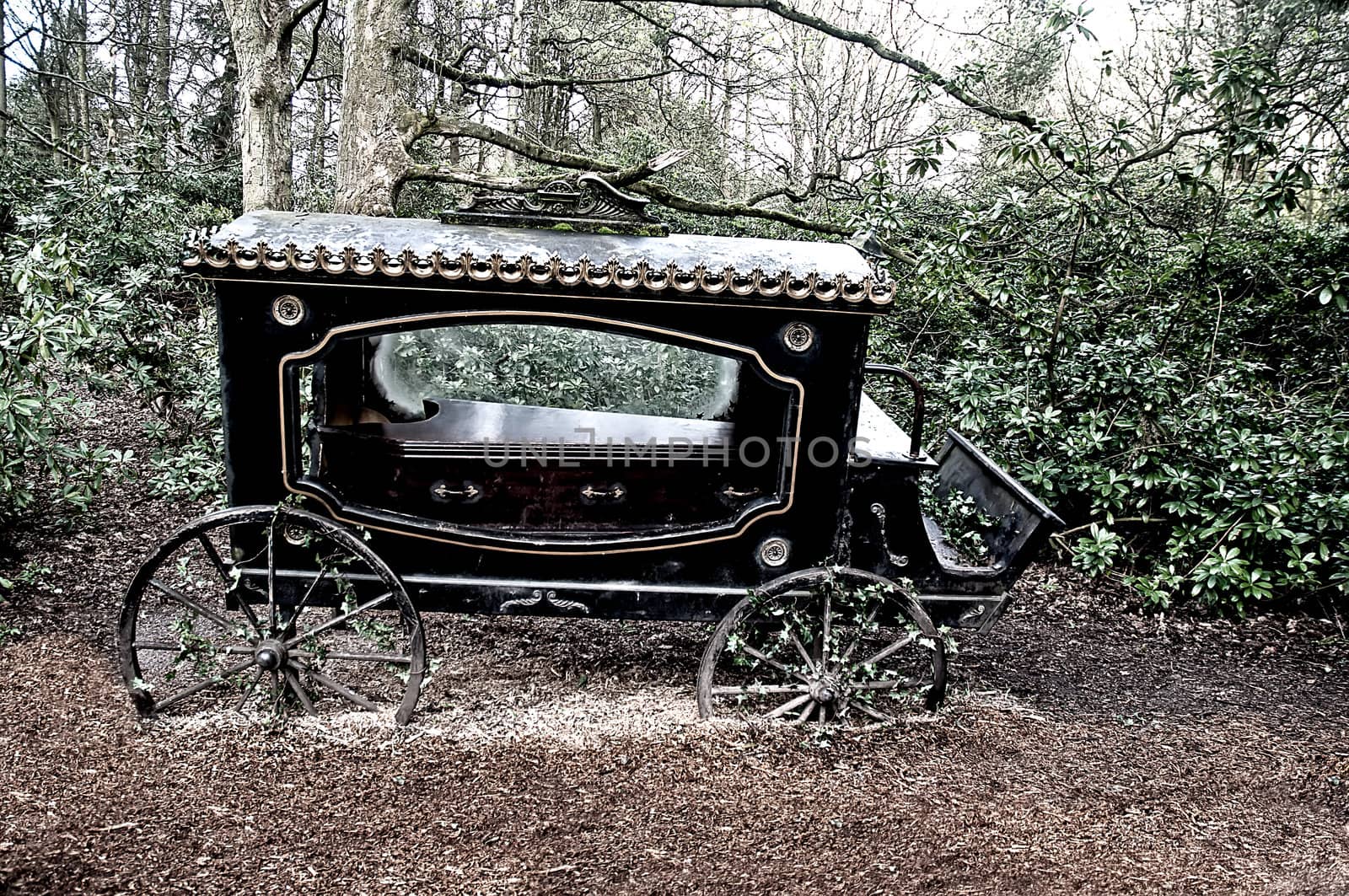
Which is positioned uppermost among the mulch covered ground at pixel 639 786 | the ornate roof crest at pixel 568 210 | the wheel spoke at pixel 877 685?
the ornate roof crest at pixel 568 210

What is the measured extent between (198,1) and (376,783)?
1354 cm

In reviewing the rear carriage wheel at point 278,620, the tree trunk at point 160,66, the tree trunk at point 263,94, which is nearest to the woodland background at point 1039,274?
the tree trunk at point 263,94

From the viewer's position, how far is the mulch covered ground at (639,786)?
2.86m

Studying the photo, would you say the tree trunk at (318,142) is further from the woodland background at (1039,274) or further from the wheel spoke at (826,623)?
the wheel spoke at (826,623)

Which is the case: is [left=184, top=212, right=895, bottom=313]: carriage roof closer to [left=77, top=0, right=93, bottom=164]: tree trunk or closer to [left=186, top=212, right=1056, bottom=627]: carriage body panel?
[left=186, top=212, right=1056, bottom=627]: carriage body panel

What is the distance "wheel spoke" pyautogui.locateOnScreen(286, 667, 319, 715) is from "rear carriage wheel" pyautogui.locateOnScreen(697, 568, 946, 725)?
1.47 meters

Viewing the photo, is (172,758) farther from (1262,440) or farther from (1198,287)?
(1198,287)

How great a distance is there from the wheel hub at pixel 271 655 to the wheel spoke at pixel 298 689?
0.06 m

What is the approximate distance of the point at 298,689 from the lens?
3.45 meters

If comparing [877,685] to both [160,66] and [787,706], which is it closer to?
[787,706]

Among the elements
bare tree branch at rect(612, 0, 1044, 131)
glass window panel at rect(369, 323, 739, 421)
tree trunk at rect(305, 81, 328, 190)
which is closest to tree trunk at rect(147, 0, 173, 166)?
tree trunk at rect(305, 81, 328, 190)

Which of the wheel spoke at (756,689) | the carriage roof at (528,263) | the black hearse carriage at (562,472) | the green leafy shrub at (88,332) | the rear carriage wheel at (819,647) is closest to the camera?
the carriage roof at (528,263)

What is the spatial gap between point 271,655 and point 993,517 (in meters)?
3.03

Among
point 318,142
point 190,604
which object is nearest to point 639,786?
point 190,604
